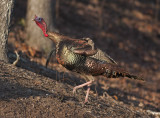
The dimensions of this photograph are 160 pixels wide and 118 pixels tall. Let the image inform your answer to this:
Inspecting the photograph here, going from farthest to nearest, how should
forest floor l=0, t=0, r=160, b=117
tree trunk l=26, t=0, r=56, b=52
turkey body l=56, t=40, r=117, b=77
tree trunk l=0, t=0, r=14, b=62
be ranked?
tree trunk l=26, t=0, r=56, b=52 < tree trunk l=0, t=0, r=14, b=62 < turkey body l=56, t=40, r=117, b=77 < forest floor l=0, t=0, r=160, b=117

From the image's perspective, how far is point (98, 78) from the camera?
8.77 meters

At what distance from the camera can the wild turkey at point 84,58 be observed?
4.93 meters

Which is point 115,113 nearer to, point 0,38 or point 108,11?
point 0,38

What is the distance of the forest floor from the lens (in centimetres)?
466

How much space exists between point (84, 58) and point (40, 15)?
419 cm

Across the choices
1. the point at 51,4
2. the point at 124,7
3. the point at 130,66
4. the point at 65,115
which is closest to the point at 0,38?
the point at 65,115

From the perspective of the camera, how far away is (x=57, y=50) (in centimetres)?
504

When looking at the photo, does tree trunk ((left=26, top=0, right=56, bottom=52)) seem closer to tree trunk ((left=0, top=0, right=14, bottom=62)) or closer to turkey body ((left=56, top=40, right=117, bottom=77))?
tree trunk ((left=0, top=0, right=14, bottom=62))

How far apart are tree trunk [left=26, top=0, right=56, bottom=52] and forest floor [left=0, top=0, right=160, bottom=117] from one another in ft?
0.92

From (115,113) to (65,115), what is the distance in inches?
44.4

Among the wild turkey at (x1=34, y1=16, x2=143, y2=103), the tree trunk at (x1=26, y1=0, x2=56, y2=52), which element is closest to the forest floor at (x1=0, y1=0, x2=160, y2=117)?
the tree trunk at (x1=26, y1=0, x2=56, y2=52)

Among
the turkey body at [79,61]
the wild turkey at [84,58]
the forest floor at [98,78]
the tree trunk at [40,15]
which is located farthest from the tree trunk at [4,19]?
the tree trunk at [40,15]

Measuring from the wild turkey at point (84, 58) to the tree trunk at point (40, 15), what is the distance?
12.1 feet

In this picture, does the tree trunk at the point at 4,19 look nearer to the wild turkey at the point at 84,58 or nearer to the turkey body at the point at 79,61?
the wild turkey at the point at 84,58
